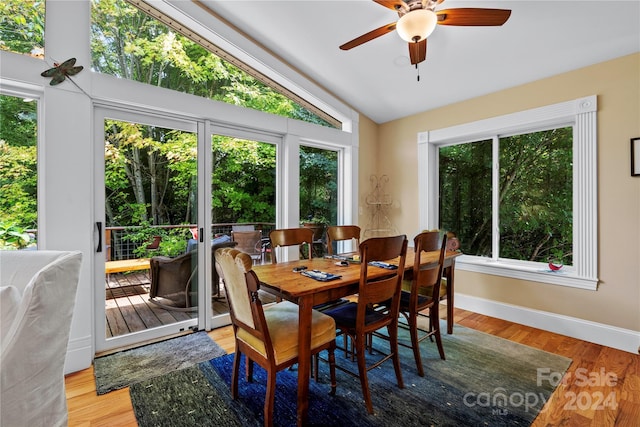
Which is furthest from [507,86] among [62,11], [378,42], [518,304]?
[62,11]

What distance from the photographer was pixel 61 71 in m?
2.26

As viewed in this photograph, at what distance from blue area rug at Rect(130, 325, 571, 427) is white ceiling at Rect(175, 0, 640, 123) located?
2683 millimetres

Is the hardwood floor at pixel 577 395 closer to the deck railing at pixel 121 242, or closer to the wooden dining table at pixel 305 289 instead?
the deck railing at pixel 121 242

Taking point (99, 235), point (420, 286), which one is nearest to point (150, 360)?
point (99, 235)

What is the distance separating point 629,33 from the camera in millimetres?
2465

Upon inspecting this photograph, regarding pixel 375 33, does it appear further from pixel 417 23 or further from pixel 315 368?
pixel 315 368

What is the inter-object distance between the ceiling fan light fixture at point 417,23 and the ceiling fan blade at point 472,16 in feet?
0.55

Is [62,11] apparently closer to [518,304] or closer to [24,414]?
[24,414]

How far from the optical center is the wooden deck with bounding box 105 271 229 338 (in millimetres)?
2691

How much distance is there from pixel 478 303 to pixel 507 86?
2475mm

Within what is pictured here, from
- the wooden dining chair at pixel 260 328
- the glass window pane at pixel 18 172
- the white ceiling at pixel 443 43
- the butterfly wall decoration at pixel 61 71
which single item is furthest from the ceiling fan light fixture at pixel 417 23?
the glass window pane at pixel 18 172

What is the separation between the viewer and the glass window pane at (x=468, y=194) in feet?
12.4

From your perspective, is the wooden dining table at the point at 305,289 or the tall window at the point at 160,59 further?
the tall window at the point at 160,59

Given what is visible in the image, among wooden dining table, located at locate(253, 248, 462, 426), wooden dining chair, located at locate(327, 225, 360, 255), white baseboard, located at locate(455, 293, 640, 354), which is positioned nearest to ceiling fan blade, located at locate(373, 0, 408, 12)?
wooden dining table, located at locate(253, 248, 462, 426)
